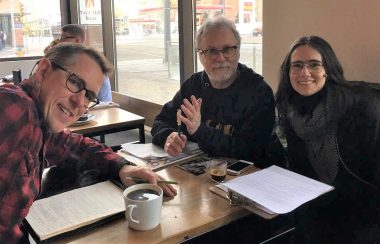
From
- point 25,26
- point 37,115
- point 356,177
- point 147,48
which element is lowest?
point 356,177

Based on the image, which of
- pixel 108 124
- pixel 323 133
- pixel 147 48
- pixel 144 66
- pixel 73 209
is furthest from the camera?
pixel 144 66

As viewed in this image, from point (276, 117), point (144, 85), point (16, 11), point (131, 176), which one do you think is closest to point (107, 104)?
point (276, 117)

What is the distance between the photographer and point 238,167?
1.50 metres

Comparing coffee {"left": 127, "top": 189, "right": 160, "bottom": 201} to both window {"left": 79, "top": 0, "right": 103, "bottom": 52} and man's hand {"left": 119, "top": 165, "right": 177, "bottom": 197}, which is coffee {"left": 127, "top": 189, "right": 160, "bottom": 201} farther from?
window {"left": 79, "top": 0, "right": 103, "bottom": 52}

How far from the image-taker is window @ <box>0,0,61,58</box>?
6094 mm

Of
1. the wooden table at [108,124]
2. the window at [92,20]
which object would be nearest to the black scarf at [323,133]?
the wooden table at [108,124]

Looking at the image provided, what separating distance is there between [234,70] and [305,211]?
757 millimetres

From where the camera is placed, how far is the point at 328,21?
2.12 m

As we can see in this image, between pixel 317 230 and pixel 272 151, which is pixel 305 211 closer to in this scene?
pixel 317 230

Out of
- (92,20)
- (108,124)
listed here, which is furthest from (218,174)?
(92,20)

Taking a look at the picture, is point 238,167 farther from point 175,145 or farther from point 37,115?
point 37,115

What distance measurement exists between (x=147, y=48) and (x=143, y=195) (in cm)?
417

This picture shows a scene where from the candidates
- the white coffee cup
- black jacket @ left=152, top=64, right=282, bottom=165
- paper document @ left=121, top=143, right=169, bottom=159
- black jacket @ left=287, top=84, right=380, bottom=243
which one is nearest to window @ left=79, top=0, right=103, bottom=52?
black jacket @ left=152, top=64, right=282, bottom=165

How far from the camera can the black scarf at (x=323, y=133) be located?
1.62 meters
